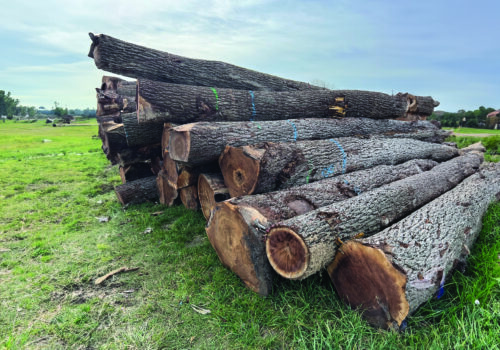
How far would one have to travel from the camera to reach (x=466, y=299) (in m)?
2.36

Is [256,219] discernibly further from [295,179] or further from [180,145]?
[180,145]

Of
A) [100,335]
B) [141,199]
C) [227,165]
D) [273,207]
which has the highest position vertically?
[227,165]

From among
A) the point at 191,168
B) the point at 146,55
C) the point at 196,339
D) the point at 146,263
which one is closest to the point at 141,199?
the point at 191,168

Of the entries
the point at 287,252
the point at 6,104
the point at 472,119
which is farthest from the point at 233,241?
the point at 6,104

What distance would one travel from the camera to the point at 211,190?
382 centimetres

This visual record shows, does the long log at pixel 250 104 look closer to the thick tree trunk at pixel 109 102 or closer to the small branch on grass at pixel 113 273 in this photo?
the small branch on grass at pixel 113 273

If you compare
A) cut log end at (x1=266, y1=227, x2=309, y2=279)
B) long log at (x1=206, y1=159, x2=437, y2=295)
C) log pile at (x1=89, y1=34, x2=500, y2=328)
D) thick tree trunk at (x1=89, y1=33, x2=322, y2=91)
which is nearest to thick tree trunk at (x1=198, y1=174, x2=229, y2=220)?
log pile at (x1=89, y1=34, x2=500, y2=328)

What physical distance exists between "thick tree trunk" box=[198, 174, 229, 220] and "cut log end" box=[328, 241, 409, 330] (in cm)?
186

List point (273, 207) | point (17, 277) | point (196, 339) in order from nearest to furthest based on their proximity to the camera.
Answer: point (196, 339)
point (273, 207)
point (17, 277)

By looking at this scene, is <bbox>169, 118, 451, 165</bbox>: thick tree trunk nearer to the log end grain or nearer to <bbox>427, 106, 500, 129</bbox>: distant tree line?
the log end grain

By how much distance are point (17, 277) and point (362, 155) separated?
4.90 metres

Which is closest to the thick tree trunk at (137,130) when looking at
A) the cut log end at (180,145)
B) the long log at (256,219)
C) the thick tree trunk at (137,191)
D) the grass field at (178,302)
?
the thick tree trunk at (137,191)

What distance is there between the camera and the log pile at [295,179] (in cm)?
222

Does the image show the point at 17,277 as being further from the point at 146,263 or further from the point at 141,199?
the point at 141,199
